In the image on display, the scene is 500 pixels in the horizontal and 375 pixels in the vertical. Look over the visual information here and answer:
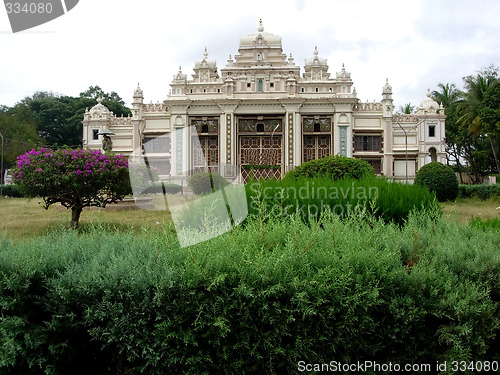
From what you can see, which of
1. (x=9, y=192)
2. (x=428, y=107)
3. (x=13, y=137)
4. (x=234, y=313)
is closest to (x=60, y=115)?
(x=13, y=137)

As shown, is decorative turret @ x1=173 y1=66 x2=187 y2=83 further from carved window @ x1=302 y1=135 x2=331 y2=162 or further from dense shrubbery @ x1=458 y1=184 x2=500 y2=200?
dense shrubbery @ x1=458 y1=184 x2=500 y2=200

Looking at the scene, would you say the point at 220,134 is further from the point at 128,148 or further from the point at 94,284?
the point at 94,284

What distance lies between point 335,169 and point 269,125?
23.5 meters

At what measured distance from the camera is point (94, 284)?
2967 millimetres

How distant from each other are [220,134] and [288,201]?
25.9m

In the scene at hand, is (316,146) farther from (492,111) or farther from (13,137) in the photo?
(13,137)

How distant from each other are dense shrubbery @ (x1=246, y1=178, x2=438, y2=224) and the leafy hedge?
7.70 feet

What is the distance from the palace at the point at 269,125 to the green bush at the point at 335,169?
69.4ft

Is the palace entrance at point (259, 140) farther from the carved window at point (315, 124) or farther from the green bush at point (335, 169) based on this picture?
the green bush at point (335, 169)

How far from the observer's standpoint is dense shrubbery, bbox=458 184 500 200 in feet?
75.9

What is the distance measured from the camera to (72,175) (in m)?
10.5

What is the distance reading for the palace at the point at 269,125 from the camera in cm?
3075

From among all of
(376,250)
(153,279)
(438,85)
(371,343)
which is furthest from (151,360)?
(438,85)

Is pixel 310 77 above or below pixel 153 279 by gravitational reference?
above
